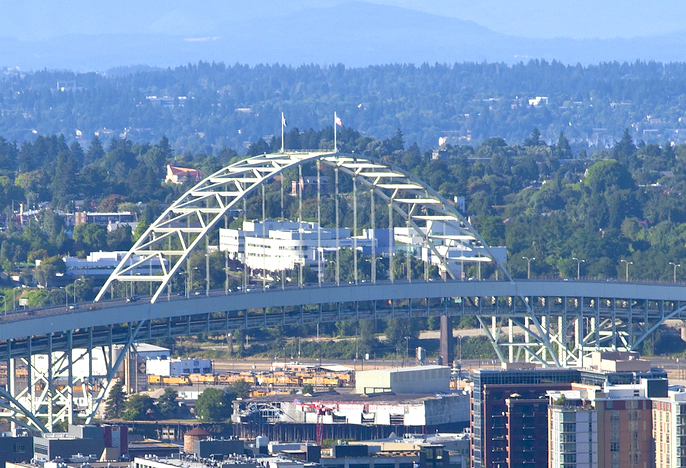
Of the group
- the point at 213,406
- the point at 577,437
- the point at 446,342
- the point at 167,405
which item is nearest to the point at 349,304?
the point at 213,406

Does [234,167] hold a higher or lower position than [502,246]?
higher

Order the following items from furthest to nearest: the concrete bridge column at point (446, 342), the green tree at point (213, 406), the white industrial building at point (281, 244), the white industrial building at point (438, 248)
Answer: the white industrial building at point (281, 244)
the white industrial building at point (438, 248)
the concrete bridge column at point (446, 342)
the green tree at point (213, 406)

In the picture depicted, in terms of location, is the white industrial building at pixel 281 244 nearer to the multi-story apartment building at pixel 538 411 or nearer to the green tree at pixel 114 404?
the green tree at pixel 114 404

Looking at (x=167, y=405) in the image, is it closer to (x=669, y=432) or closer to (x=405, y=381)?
(x=405, y=381)

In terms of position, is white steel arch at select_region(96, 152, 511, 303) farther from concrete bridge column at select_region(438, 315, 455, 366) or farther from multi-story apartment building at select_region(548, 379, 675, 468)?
multi-story apartment building at select_region(548, 379, 675, 468)

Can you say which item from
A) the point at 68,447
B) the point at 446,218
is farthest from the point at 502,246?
the point at 68,447

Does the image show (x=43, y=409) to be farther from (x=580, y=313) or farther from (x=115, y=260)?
(x=115, y=260)

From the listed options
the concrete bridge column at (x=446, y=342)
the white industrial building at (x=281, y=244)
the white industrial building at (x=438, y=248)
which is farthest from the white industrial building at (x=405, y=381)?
the white industrial building at (x=281, y=244)
